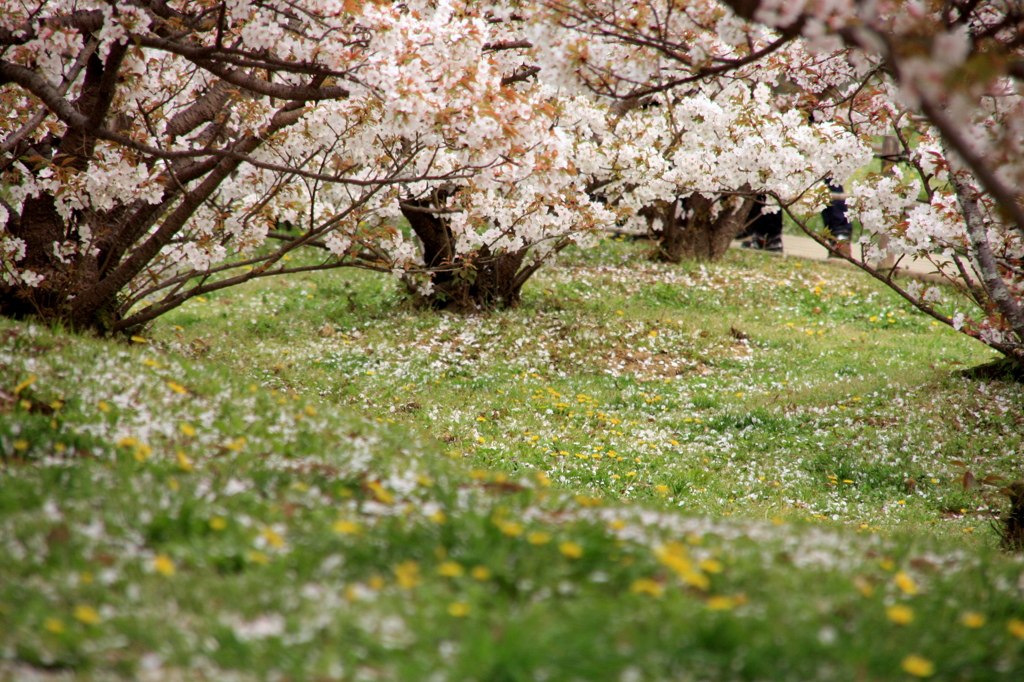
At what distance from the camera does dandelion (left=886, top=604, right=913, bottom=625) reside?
9.14ft

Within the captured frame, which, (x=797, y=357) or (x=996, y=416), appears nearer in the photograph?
(x=996, y=416)

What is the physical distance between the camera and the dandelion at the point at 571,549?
10.1 ft

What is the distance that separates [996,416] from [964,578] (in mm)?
6129

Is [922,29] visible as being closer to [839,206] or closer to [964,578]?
[964,578]

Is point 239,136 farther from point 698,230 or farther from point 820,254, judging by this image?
point 820,254

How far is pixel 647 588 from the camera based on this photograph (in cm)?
288

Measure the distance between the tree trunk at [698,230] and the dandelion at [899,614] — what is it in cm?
1320

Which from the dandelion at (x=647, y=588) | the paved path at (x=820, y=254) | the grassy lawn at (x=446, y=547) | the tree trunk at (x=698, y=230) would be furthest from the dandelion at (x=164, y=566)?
the paved path at (x=820, y=254)

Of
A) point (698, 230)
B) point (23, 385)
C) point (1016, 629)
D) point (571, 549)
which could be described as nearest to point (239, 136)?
point (23, 385)

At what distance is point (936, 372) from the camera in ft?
33.2

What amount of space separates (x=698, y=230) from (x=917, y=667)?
1403 centimetres

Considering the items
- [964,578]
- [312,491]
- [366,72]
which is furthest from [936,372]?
[312,491]

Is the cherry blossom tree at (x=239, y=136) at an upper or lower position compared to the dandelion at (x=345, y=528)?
upper

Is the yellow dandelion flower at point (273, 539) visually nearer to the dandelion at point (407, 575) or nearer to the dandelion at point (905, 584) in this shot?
the dandelion at point (407, 575)
